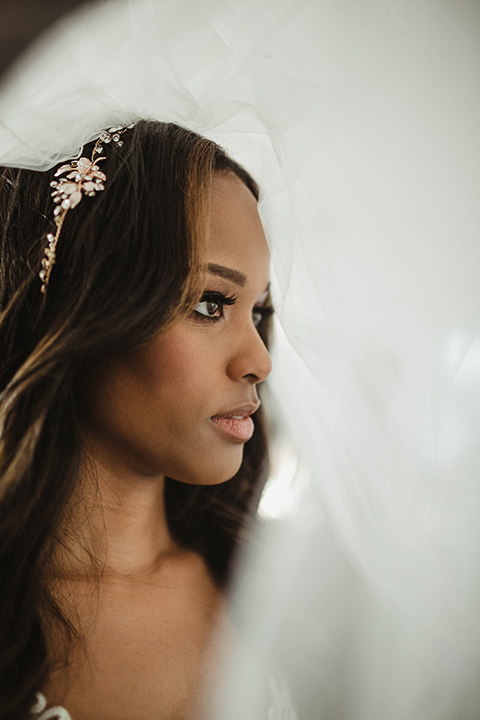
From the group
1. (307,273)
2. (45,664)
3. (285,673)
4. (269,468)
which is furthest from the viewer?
(269,468)

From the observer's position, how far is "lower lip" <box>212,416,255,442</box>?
2.42 feet

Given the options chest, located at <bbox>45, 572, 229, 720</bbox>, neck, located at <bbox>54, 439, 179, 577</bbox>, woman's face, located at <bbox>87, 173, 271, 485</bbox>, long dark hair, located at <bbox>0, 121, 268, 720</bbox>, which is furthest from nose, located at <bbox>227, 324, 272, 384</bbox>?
chest, located at <bbox>45, 572, 229, 720</bbox>

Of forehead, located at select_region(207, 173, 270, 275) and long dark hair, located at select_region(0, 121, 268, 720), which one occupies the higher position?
forehead, located at select_region(207, 173, 270, 275)

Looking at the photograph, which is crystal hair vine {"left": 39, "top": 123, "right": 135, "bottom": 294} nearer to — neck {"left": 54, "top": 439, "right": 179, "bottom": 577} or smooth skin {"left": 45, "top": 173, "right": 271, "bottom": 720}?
smooth skin {"left": 45, "top": 173, "right": 271, "bottom": 720}

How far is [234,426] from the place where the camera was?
756 mm

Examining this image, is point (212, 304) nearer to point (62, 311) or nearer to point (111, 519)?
point (62, 311)

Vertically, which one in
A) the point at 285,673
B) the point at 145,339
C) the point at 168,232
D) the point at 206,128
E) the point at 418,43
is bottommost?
the point at 285,673

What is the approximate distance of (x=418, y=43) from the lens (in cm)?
67

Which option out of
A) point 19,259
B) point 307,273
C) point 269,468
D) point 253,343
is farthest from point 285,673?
point 19,259

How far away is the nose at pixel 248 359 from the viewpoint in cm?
73

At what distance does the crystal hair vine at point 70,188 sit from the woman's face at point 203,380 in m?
0.16

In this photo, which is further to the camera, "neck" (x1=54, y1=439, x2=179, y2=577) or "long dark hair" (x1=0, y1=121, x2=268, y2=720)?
"neck" (x1=54, y1=439, x2=179, y2=577)

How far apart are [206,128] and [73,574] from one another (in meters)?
0.69

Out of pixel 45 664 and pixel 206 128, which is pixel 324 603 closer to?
pixel 45 664
